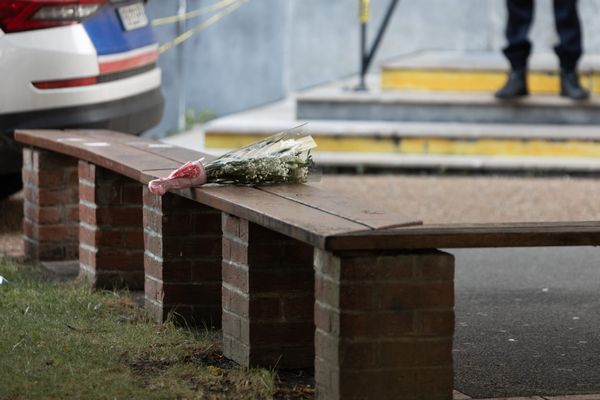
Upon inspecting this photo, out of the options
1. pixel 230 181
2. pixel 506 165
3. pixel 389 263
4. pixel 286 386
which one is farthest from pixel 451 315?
pixel 506 165

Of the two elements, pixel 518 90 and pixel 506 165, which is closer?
pixel 506 165

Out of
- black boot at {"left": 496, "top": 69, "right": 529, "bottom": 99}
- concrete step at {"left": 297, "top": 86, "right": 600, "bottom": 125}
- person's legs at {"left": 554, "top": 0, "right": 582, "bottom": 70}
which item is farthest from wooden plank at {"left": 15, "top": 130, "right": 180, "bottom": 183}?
black boot at {"left": 496, "top": 69, "right": 529, "bottom": 99}

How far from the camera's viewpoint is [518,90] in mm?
11531

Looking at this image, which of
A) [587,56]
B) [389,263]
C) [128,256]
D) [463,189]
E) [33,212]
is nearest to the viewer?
A: [389,263]

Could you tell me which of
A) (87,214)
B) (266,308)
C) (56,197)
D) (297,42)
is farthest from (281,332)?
(297,42)

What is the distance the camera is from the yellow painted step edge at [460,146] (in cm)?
1093

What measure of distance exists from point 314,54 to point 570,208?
5413 mm

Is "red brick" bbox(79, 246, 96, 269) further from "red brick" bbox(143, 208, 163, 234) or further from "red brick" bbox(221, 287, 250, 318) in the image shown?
"red brick" bbox(221, 287, 250, 318)

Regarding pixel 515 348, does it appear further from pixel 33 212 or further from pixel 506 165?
pixel 506 165

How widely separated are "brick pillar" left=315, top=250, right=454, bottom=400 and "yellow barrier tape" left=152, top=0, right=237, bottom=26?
8568 millimetres

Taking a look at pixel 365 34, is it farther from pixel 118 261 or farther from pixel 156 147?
pixel 118 261

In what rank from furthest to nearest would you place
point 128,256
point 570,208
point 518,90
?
1. point 518,90
2. point 570,208
3. point 128,256

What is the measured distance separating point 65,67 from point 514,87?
4894mm

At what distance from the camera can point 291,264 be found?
5.00 meters
